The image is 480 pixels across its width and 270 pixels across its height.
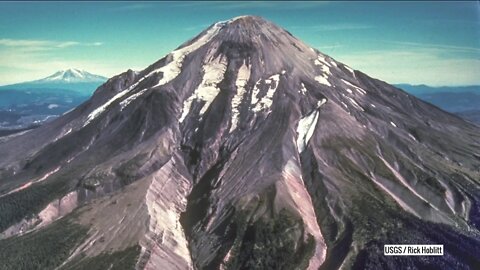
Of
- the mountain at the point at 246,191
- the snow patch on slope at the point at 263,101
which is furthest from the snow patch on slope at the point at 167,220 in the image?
the snow patch on slope at the point at 263,101

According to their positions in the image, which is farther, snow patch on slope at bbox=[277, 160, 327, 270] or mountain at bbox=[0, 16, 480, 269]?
mountain at bbox=[0, 16, 480, 269]

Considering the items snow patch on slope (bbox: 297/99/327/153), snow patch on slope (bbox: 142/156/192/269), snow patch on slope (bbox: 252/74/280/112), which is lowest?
snow patch on slope (bbox: 142/156/192/269)

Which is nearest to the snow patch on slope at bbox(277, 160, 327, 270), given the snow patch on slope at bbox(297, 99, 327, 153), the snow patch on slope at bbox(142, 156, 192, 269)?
the snow patch on slope at bbox(297, 99, 327, 153)

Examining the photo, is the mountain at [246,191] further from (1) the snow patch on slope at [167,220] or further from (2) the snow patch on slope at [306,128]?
(2) the snow patch on slope at [306,128]

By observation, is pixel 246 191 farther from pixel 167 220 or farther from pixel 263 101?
pixel 263 101

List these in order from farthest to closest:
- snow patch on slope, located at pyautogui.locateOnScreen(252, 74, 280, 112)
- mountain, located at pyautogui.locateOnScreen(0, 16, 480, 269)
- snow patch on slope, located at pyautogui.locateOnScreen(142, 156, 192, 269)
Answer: snow patch on slope, located at pyautogui.locateOnScreen(252, 74, 280, 112), mountain, located at pyautogui.locateOnScreen(0, 16, 480, 269), snow patch on slope, located at pyautogui.locateOnScreen(142, 156, 192, 269)

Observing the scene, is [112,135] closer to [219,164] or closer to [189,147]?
[189,147]

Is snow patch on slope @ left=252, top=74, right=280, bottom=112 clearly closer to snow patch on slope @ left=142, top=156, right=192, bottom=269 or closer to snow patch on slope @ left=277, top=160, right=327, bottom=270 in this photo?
snow patch on slope @ left=277, top=160, right=327, bottom=270

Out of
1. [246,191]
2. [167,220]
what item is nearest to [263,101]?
[246,191]

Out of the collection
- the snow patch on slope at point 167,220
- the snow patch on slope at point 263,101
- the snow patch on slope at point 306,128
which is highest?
the snow patch on slope at point 263,101
